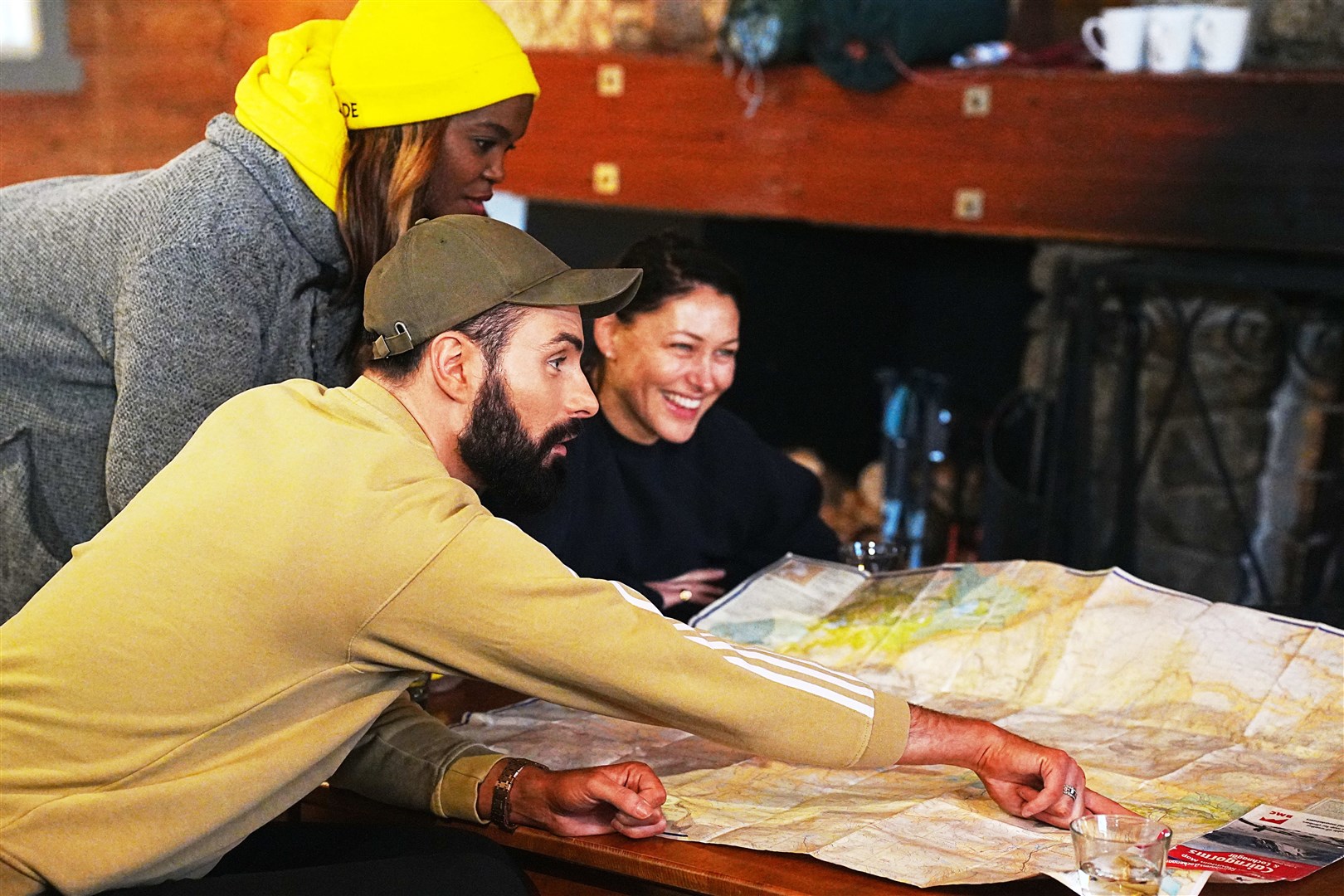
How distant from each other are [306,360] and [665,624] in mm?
804

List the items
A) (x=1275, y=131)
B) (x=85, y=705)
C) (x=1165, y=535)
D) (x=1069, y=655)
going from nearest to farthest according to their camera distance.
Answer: (x=85, y=705) < (x=1069, y=655) < (x=1275, y=131) < (x=1165, y=535)

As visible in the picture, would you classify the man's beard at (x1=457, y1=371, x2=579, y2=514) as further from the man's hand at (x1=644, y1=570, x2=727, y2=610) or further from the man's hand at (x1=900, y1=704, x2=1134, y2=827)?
the man's hand at (x1=644, y1=570, x2=727, y2=610)

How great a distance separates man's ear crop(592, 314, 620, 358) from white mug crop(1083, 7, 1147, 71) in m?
1.46

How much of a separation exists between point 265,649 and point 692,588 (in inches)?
37.5

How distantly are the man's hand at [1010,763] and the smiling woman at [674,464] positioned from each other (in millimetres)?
757

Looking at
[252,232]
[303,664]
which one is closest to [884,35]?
[252,232]

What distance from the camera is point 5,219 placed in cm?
210

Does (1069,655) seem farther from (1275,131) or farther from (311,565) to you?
(1275,131)

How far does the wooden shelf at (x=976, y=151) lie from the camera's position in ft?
10.4

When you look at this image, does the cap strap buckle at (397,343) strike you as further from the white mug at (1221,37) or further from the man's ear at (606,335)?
the white mug at (1221,37)

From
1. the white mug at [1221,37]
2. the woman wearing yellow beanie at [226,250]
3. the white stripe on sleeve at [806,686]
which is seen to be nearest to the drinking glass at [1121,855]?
the white stripe on sleeve at [806,686]

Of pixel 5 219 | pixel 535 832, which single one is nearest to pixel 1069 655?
pixel 535 832

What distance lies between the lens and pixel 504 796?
5.22ft

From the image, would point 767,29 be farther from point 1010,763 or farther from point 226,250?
point 1010,763
